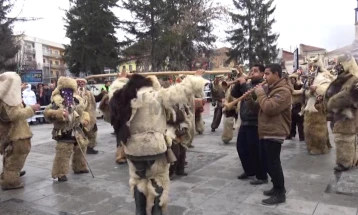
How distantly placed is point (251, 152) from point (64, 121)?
3.01 m

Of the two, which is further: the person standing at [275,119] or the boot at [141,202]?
the person standing at [275,119]

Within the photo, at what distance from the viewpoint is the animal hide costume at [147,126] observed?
3498 millimetres

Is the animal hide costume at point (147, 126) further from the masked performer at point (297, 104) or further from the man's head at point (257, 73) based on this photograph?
the masked performer at point (297, 104)

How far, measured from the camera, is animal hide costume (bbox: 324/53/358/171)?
559cm

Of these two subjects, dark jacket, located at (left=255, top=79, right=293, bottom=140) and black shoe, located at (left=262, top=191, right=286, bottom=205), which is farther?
black shoe, located at (left=262, top=191, right=286, bottom=205)

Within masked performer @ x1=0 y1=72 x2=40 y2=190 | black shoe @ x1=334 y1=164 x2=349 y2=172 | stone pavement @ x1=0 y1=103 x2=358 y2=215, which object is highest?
masked performer @ x1=0 y1=72 x2=40 y2=190

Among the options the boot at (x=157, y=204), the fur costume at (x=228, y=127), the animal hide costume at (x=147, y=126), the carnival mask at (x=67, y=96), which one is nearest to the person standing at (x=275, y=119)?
the animal hide costume at (x=147, y=126)

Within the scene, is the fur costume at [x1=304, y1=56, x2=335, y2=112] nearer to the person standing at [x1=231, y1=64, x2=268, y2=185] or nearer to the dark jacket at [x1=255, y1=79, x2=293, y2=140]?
the person standing at [x1=231, y1=64, x2=268, y2=185]

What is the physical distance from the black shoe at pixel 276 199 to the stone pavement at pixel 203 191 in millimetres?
77

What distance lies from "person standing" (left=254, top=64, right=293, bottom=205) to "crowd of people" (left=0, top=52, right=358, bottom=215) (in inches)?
0.5

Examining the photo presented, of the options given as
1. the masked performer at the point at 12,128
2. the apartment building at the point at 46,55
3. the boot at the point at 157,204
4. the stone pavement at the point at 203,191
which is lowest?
the stone pavement at the point at 203,191

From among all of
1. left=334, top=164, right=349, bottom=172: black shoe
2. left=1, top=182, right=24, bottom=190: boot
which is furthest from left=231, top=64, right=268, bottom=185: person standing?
left=1, top=182, right=24, bottom=190: boot

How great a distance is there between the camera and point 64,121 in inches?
224

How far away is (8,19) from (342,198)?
59.2ft
